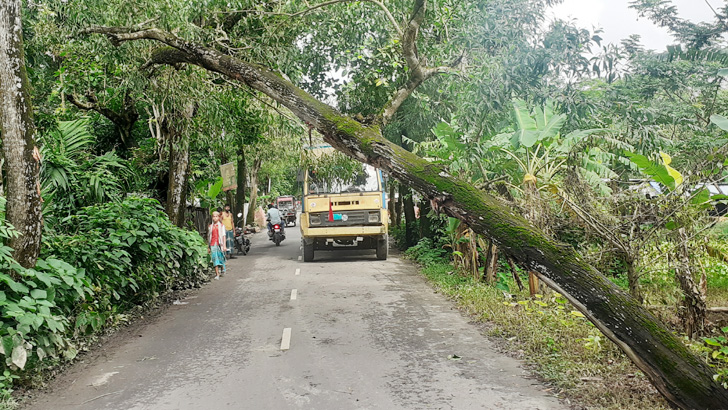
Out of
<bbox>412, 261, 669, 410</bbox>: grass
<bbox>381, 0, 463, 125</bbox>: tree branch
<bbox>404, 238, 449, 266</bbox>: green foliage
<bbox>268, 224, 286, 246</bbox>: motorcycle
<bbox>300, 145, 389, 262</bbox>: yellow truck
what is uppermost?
<bbox>381, 0, 463, 125</bbox>: tree branch

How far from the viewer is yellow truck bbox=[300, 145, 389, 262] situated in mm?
17016

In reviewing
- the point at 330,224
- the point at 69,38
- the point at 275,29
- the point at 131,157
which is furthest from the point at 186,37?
the point at 330,224

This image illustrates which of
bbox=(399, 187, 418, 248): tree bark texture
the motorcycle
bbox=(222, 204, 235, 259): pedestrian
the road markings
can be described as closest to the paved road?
the road markings

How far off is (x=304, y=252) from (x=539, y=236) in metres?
13.3

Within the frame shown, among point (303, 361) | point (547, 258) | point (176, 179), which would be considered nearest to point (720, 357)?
point (547, 258)

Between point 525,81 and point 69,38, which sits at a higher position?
point 69,38

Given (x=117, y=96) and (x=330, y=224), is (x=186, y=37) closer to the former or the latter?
(x=117, y=96)

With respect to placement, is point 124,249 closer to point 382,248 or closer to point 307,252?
point 307,252

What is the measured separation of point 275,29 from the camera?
10.3 metres

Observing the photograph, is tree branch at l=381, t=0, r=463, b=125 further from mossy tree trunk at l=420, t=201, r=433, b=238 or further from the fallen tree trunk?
mossy tree trunk at l=420, t=201, r=433, b=238

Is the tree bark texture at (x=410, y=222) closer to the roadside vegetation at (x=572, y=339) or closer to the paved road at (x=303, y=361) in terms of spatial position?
the roadside vegetation at (x=572, y=339)

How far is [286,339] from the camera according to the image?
776 cm

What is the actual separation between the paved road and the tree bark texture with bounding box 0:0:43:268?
1.66 metres

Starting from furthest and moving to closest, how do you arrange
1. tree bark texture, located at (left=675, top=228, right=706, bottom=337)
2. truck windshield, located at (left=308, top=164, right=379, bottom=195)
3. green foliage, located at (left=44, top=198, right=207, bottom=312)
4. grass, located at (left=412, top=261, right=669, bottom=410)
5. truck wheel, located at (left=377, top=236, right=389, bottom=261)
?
truck wheel, located at (left=377, top=236, right=389, bottom=261) < truck windshield, located at (left=308, top=164, right=379, bottom=195) < green foliage, located at (left=44, top=198, right=207, bottom=312) < tree bark texture, located at (left=675, top=228, right=706, bottom=337) < grass, located at (left=412, top=261, right=669, bottom=410)
